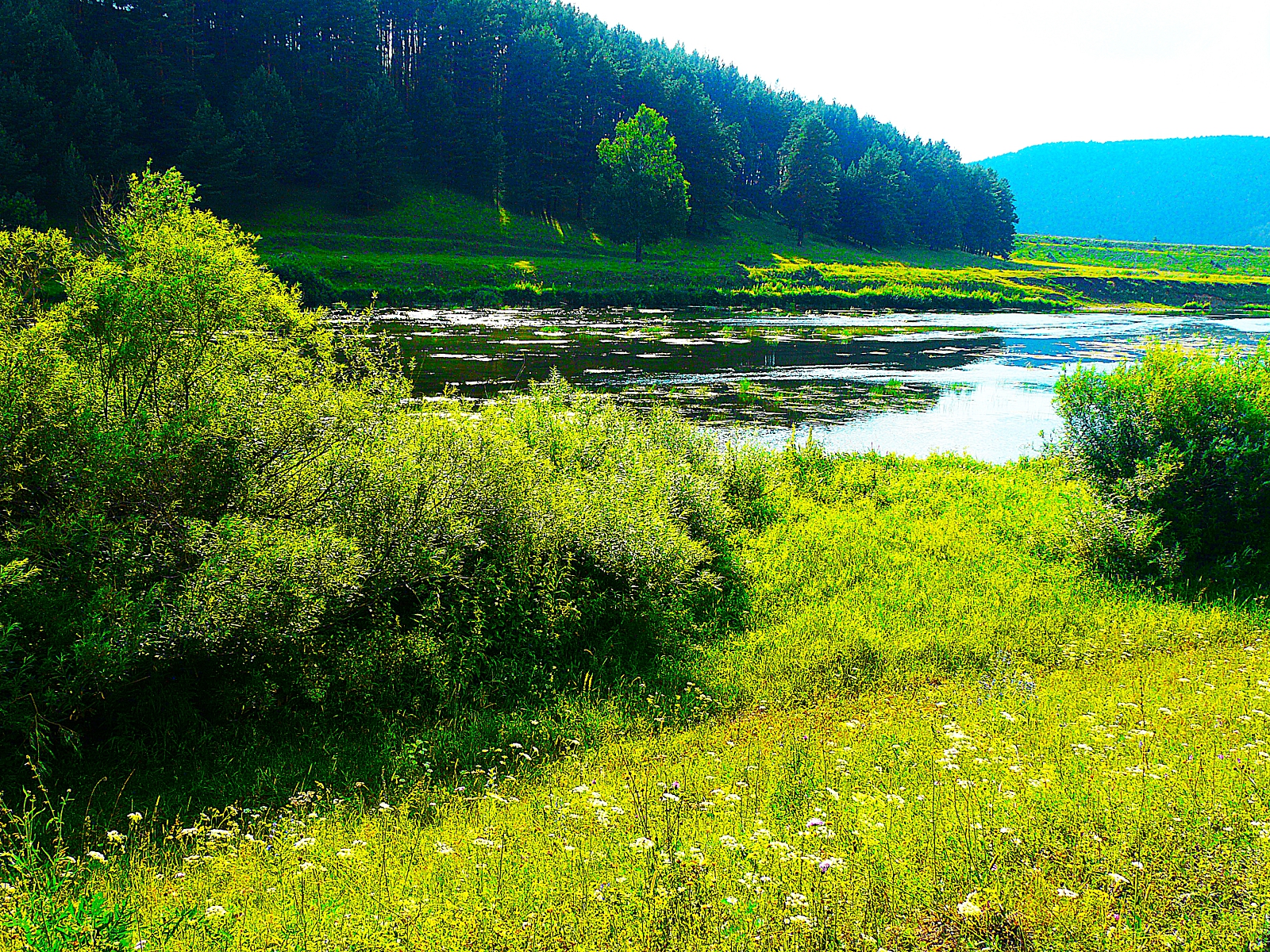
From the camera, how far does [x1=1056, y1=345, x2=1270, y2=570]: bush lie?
12.0 metres

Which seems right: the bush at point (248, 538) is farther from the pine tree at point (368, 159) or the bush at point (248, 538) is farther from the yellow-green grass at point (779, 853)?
the pine tree at point (368, 159)

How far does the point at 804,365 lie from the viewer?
120 feet

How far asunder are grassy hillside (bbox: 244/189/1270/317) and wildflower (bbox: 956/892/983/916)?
2040 inches

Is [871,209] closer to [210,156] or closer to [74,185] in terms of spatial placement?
[210,156]

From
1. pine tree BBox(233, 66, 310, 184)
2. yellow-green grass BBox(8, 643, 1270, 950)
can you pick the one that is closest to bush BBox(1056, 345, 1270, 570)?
yellow-green grass BBox(8, 643, 1270, 950)

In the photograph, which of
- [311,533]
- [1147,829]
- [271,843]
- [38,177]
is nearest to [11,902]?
[271,843]

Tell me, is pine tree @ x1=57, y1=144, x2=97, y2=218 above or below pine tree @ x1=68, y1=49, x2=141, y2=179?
below

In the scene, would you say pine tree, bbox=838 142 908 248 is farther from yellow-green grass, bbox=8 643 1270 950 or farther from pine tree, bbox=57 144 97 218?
yellow-green grass, bbox=8 643 1270 950

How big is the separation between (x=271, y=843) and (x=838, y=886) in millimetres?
3648

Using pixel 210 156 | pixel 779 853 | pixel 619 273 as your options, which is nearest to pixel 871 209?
pixel 619 273

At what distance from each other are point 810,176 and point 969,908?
4619 inches

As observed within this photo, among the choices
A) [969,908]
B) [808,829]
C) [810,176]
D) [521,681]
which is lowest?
[521,681]

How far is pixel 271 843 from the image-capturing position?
18.3ft

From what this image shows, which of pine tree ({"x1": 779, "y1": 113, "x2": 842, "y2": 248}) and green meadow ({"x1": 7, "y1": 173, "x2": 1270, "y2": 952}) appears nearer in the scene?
green meadow ({"x1": 7, "y1": 173, "x2": 1270, "y2": 952})
